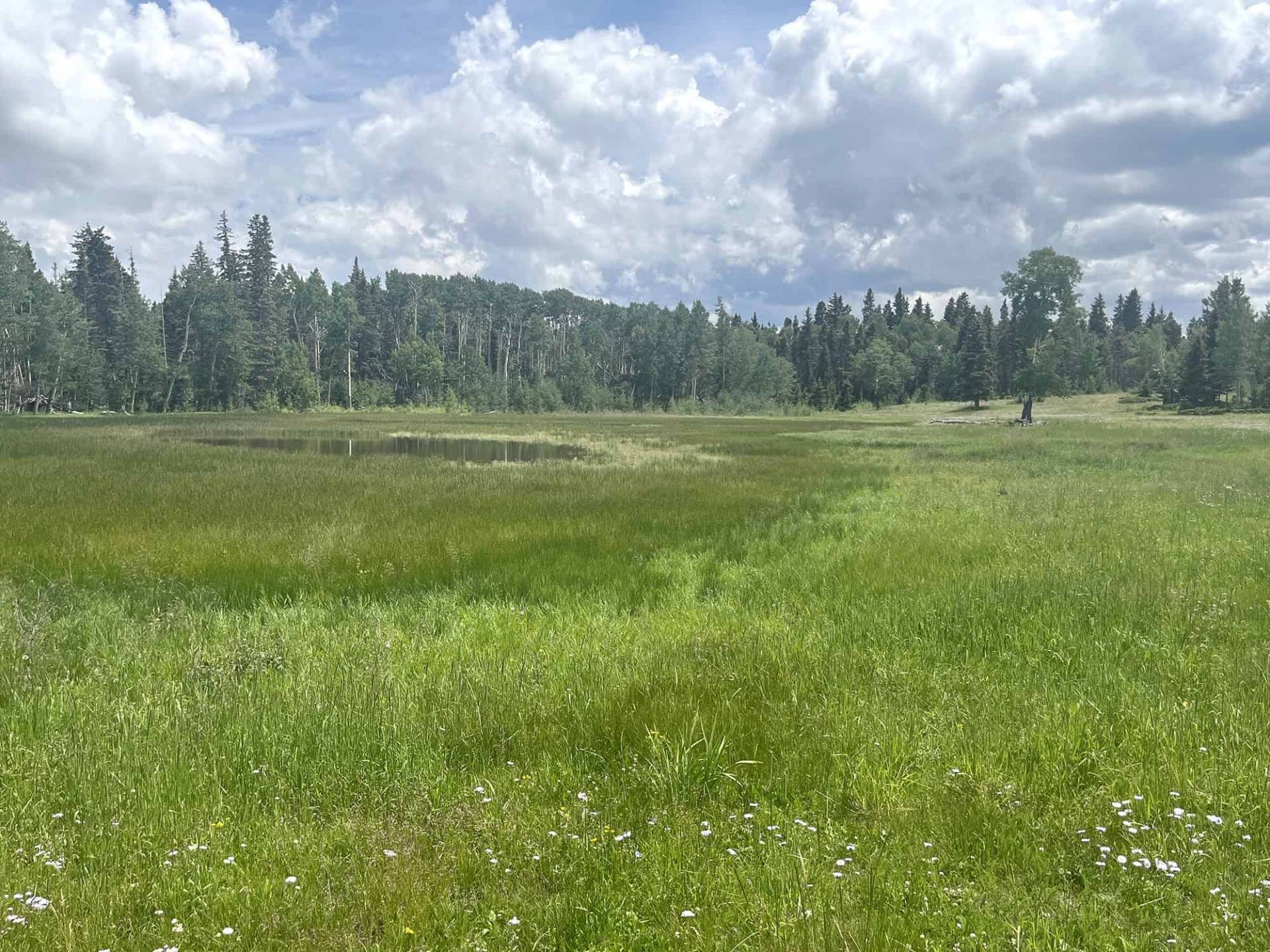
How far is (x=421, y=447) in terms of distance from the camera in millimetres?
43219

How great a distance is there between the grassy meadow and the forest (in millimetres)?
69089

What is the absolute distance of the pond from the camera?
35938 mm

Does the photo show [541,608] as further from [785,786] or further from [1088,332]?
[1088,332]

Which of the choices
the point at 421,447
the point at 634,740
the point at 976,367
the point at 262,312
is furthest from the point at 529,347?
the point at 634,740

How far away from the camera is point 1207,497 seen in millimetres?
18812

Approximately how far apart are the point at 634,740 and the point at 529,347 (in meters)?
156

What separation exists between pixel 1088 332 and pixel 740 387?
65.2m

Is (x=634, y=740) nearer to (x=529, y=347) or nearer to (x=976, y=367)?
(x=976, y=367)

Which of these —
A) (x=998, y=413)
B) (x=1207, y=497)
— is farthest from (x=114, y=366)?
(x=998, y=413)

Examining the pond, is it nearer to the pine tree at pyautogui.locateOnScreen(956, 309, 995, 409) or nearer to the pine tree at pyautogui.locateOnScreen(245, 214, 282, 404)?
the pine tree at pyautogui.locateOnScreen(245, 214, 282, 404)

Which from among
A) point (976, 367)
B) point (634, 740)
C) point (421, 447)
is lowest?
point (634, 740)

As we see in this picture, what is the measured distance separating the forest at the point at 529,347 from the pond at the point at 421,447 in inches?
1810

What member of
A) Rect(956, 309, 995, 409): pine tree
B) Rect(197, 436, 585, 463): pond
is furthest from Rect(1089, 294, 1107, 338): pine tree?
Rect(197, 436, 585, 463): pond

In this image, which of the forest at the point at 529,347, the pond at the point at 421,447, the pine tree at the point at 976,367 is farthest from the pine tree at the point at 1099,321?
the pond at the point at 421,447
